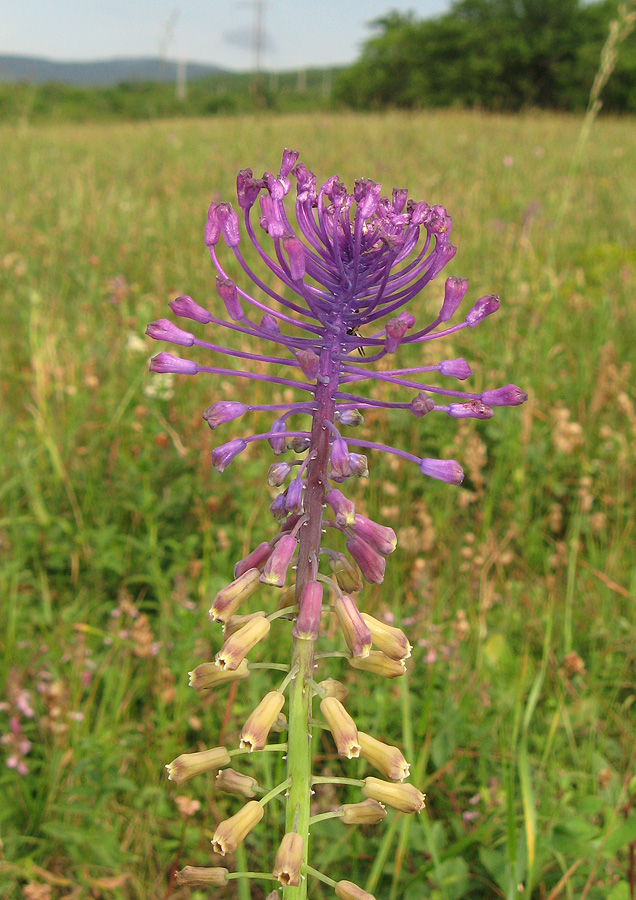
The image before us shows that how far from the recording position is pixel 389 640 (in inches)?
48.4

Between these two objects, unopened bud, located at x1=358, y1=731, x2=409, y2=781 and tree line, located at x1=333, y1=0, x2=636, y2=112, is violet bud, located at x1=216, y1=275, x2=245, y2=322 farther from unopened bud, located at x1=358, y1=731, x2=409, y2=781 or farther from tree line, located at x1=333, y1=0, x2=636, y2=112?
tree line, located at x1=333, y1=0, x2=636, y2=112

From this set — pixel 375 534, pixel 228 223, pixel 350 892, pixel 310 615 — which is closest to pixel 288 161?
pixel 228 223

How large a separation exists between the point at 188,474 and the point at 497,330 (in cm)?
219

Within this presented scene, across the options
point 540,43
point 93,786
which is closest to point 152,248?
point 93,786

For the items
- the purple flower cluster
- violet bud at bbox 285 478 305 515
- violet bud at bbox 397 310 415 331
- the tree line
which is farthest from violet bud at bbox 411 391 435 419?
the tree line

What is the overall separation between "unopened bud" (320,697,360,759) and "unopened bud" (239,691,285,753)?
0.26ft

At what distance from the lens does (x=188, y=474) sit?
Result: 10.7 feet

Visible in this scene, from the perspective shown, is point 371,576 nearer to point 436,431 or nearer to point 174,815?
point 174,815

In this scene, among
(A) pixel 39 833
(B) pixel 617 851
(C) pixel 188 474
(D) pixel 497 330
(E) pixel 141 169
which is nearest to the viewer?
(B) pixel 617 851

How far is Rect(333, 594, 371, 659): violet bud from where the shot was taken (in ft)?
3.84

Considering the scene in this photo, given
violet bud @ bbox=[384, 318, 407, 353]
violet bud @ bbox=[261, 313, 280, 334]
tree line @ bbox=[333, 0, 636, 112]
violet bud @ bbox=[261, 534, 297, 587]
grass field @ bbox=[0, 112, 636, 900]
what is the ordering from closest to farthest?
violet bud @ bbox=[384, 318, 407, 353]
violet bud @ bbox=[261, 534, 297, 587]
violet bud @ bbox=[261, 313, 280, 334]
grass field @ bbox=[0, 112, 636, 900]
tree line @ bbox=[333, 0, 636, 112]

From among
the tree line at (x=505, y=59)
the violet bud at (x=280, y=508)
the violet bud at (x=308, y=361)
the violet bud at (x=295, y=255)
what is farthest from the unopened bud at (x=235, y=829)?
the tree line at (x=505, y=59)

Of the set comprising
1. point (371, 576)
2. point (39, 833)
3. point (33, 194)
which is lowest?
point (39, 833)

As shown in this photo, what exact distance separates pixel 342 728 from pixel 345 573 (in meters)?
0.26
